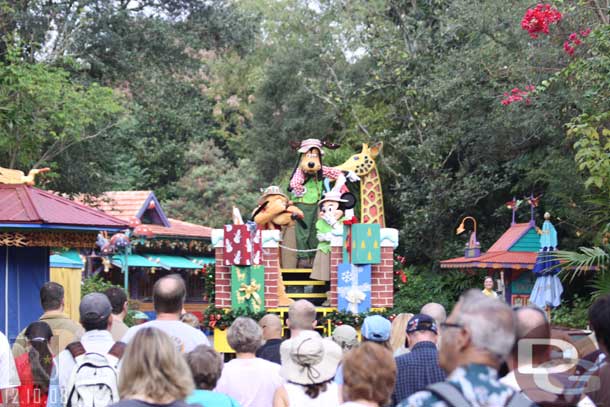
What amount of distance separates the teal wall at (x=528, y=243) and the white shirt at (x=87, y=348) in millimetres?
14304

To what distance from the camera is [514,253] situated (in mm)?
19234

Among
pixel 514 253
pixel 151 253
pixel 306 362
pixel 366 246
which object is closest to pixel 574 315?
pixel 514 253

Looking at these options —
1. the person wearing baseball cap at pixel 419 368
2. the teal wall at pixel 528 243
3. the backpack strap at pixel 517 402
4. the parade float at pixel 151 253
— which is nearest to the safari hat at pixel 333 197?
the teal wall at pixel 528 243

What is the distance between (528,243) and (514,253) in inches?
21.3

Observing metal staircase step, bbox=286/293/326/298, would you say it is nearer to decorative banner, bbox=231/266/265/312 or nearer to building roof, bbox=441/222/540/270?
decorative banner, bbox=231/266/265/312

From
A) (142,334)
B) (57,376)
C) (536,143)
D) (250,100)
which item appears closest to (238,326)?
(57,376)

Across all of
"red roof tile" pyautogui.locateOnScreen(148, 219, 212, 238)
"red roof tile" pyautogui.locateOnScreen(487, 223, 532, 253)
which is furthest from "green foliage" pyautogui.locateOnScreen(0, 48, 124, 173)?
"red roof tile" pyautogui.locateOnScreen(148, 219, 212, 238)

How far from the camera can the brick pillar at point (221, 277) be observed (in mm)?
16625

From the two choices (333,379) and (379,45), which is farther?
(379,45)

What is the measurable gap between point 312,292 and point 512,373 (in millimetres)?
12769

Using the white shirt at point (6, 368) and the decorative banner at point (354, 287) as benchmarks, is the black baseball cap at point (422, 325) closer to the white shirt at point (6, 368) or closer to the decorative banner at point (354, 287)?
the white shirt at point (6, 368)

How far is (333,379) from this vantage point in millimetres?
6188

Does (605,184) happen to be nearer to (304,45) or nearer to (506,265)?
(506,265)

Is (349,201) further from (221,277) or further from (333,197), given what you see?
(221,277)
